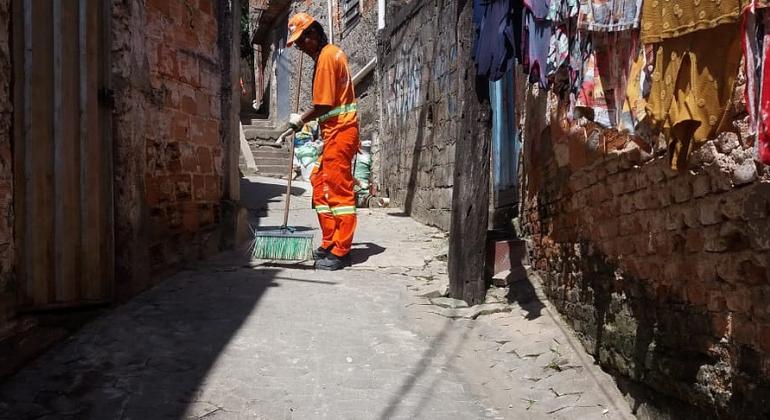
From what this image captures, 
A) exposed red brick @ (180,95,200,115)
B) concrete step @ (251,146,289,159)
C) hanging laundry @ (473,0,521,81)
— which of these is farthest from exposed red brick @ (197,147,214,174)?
concrete step @ (251,146,289,159)

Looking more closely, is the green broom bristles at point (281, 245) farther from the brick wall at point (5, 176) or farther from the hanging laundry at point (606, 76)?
the hanging laundry at point (606, 76)

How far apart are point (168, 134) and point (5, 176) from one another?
175 cm

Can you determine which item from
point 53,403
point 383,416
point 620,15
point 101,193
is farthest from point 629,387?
point 101,193

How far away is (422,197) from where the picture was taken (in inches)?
322

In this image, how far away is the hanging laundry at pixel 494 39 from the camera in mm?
4020

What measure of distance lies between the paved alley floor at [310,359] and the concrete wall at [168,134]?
13.1 inches

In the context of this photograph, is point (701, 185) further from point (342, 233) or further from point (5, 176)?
point (342, 233)

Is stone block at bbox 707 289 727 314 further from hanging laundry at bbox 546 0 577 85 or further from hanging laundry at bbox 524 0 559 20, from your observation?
hanging laundry at bbox 524 0 559 20

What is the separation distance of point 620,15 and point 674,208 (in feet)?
2.63

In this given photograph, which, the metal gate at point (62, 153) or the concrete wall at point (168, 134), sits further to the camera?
the concrete wall at point (168, 134)

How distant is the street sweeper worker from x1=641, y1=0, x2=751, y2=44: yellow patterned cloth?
3501 mm

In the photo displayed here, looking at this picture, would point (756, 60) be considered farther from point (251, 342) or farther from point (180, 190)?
point (180, 190)

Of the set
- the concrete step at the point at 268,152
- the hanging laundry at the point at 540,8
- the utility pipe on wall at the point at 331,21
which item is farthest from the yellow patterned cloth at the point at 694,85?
the utility pipe on wall at the point at 331,21

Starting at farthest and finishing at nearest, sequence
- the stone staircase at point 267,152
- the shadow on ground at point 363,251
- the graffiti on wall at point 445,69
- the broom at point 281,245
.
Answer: the stone staircase at point 267,152, the graffiti on wall at point 445,69, the shadow on ground at point 363,251, the broom at point 281,245
